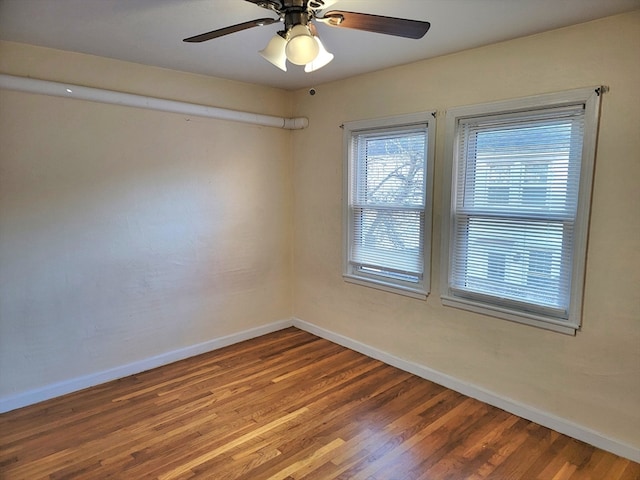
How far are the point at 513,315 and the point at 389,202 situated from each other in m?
1.31

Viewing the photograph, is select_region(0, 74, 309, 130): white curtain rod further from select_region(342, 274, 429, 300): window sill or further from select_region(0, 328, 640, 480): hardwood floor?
select_region(0, 328, 640, 480): hardwood floor

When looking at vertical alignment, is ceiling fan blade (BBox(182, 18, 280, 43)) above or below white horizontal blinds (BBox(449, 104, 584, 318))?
above

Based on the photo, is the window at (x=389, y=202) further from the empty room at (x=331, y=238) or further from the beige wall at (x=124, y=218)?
the beige wall at (x=124, y=218)

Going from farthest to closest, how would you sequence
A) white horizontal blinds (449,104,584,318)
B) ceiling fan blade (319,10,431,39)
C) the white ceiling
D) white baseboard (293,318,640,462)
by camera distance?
white horizontal blinds (449,104,584,318), white baseboard (293,318,640,462), the white ceiling, ceiling fan blade (319,10,431,39)

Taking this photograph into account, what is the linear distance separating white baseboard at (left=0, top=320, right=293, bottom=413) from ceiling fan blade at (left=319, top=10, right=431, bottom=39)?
2.97 m

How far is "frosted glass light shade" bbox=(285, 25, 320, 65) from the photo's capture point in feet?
5.63

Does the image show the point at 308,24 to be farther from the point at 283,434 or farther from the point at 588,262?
the point at 283,434

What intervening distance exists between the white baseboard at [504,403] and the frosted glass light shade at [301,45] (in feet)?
8.26

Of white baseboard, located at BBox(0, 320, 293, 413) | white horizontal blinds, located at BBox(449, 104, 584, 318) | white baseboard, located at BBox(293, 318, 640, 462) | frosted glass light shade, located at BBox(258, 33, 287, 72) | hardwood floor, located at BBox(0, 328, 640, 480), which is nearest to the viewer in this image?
frosted glass light shade, located at BBox(258, 33, 287, 72)

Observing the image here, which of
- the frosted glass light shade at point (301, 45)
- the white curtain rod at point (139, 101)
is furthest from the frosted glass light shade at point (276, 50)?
the white curtain rod at point (139, 101)

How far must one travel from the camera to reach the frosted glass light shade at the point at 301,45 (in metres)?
1.71

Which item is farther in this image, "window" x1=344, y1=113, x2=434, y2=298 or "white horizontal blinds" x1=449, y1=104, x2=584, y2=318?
"window" x1=344, y1=113, x2=434, y2=298

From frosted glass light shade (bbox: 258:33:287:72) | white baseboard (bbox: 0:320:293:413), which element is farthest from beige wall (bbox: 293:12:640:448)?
frosted glass light shade (bbox: 258:33:287:72)

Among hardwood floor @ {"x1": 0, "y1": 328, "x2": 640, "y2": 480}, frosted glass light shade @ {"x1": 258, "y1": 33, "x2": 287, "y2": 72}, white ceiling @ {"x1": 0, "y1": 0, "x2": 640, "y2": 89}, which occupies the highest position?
white ceiling @ {"x1": 0, "y1": 0, "x2": 640, "y2": 89}
